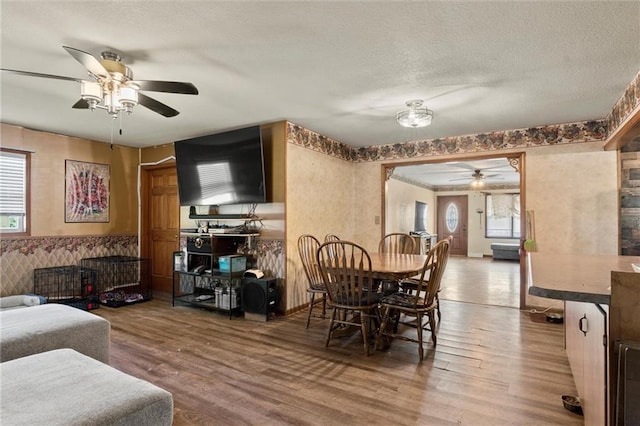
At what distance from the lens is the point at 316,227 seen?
15.3ft

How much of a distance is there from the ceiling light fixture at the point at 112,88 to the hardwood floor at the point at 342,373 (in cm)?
204

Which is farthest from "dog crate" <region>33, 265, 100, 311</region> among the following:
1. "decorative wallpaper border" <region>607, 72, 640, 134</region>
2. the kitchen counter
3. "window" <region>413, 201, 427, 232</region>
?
"window" <region>413, 201, 427, 232</region>

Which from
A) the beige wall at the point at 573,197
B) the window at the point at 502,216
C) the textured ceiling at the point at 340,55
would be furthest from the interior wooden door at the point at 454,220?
the textured ceiling at the point at 340,55

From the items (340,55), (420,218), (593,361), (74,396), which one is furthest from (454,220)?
(74,396)

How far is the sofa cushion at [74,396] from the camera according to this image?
116 cm

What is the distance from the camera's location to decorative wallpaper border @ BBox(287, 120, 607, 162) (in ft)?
13.4

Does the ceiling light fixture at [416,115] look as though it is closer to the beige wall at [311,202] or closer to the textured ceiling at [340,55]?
the textured ceiling at [340,55]

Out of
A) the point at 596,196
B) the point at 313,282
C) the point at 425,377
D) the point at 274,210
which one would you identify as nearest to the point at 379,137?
the point at 274,210

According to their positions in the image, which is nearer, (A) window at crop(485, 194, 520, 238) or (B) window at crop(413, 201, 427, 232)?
(B) window at crop(413, 201, 427, 232)

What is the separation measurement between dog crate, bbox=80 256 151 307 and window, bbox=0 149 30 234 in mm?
916

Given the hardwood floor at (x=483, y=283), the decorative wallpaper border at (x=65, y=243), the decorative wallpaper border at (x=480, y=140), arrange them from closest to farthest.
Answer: the decorative wallpaper border at (x=480, y=140), the decorative wallpaper border at (x=65, y=243), the hardwood floor at (x=483, y=283)

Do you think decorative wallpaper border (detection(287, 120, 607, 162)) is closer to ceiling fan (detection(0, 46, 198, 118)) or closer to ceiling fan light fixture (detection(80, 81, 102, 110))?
ceiling fan (detection(0, 46, 198, 118))

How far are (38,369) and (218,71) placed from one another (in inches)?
88.6

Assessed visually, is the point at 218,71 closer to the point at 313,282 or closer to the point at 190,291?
the point at 313,282
